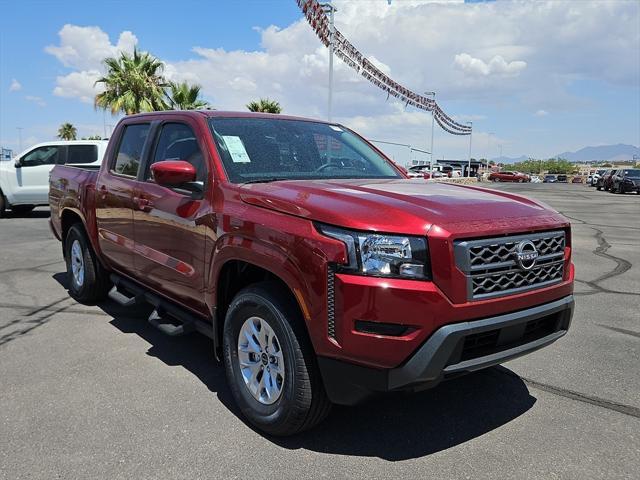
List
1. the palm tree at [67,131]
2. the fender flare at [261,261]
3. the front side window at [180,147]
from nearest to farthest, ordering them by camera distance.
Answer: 1. the fender flare at [261,261]
2. the front side window at [180,147]
3. the palm tree at [67,131]

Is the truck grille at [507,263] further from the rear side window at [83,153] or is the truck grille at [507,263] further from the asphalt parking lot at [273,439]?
the rear side window at [83,153]

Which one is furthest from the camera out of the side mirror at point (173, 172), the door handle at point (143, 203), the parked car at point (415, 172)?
the parked car at point (415, 172)

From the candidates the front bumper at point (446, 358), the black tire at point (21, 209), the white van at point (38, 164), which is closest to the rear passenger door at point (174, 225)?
the front bumper at point (446, 358)

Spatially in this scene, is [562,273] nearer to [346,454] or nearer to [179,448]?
[346,454]

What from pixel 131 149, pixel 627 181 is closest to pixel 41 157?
pixel 131 149

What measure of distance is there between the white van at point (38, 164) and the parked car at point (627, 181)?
99.5 feet

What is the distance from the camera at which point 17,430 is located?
313 centimetres

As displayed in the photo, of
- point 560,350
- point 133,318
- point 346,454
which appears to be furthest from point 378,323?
point 133,318

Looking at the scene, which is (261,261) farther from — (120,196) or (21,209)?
(21,209)

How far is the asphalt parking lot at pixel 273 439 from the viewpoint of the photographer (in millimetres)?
2773

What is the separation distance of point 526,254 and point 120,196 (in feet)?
11.2

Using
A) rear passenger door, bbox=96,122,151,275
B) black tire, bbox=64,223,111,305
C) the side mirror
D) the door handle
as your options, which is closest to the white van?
black tire, bbox=64,223,111,305

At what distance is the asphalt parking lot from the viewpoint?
277cm

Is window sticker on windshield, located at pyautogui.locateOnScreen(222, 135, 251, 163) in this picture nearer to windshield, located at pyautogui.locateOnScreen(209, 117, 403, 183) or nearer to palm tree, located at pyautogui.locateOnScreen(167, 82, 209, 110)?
windshield, located at pyautogui.locateOnScreen(209, 117, 403, 183)
